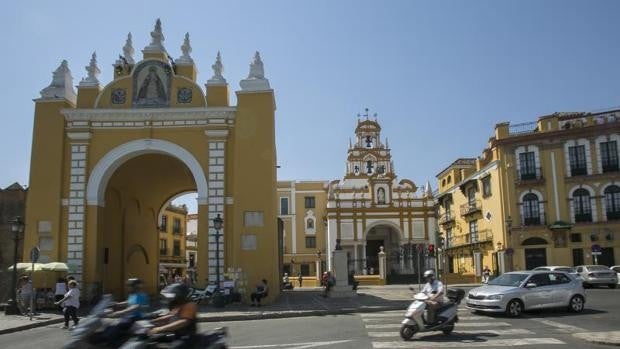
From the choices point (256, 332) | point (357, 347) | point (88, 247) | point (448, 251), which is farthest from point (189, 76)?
point (448, 251)

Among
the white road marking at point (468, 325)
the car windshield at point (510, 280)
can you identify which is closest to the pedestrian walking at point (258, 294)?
the white road marking at point (468, 325)

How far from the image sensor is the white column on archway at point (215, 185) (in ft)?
74.3

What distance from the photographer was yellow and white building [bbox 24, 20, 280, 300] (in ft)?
74.9

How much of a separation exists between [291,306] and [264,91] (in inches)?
352

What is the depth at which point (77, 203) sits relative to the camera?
23188 mm

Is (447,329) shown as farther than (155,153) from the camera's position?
No

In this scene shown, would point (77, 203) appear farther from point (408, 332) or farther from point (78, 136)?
point (408, 332)

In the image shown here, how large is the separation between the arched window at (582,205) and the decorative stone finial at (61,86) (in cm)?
3093

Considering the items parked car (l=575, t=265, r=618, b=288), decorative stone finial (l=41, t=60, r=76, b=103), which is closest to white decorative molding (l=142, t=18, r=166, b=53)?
decorative stone finial (l=41, t=60, r=76, b=103)

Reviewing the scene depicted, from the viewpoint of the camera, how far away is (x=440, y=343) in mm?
11031

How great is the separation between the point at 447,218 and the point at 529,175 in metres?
14.9

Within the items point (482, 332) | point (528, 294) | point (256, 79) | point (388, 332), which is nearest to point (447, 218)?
point (256, 79)

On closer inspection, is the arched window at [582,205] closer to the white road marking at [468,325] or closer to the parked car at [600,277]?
the parked car at [600,277]

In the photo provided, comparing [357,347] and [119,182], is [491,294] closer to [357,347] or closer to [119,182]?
[357,347]
